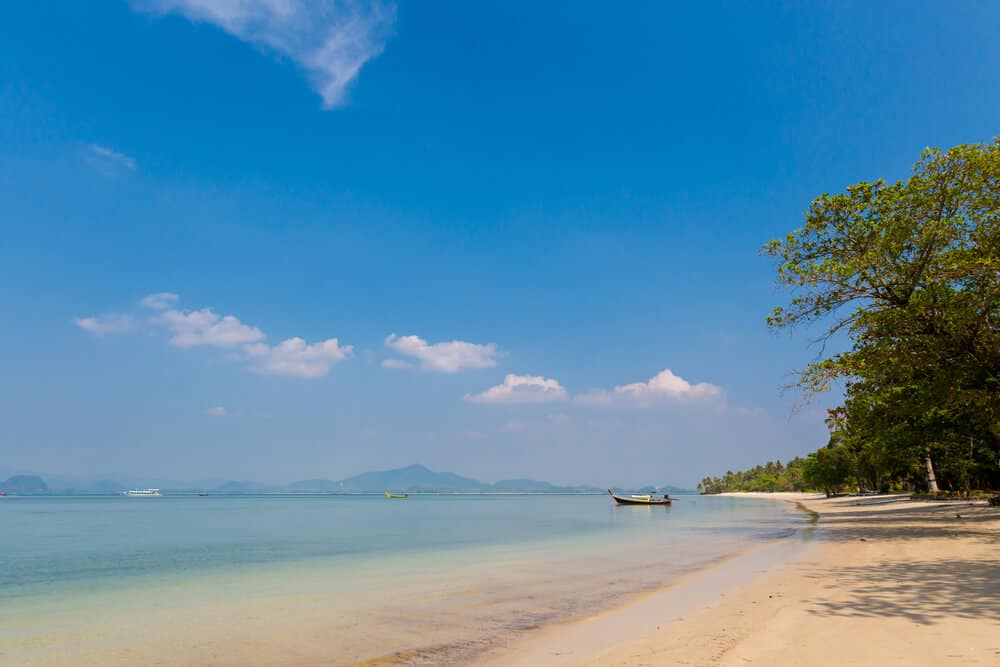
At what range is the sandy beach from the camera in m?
7.54

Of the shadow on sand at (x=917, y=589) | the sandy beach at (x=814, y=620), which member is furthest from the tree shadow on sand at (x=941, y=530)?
the sandy beach at (x=814, y=620)

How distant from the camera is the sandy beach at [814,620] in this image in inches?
297

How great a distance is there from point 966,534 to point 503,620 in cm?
1918

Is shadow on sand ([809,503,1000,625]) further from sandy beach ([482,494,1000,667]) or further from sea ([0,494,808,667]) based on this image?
sea ([0,494,808,667])

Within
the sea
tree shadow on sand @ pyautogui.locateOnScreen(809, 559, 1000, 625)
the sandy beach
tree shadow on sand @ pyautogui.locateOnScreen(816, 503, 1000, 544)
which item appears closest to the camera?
the sandy beach

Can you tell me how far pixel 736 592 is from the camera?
550 inches

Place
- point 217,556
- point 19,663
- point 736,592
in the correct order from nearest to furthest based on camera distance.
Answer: point 19,663 < point 736,592 < point 217,556

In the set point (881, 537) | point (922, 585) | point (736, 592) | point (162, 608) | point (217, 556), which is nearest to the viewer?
point (922, 585)

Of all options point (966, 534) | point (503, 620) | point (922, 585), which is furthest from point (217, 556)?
point (966, 534)

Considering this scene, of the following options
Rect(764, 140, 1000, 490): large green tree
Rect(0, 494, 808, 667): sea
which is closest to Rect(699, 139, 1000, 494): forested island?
Rect(764, 140, 1000, 490): large green tree

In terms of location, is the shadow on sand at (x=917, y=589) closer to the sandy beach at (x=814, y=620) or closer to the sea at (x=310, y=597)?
the sandy beach at (x=814, y=620)

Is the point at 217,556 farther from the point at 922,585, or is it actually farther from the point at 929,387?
the point at 929,387

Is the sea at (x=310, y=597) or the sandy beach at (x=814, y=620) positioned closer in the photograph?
the sandy beach at (x=814, y=620)

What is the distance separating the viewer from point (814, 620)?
946 cm
